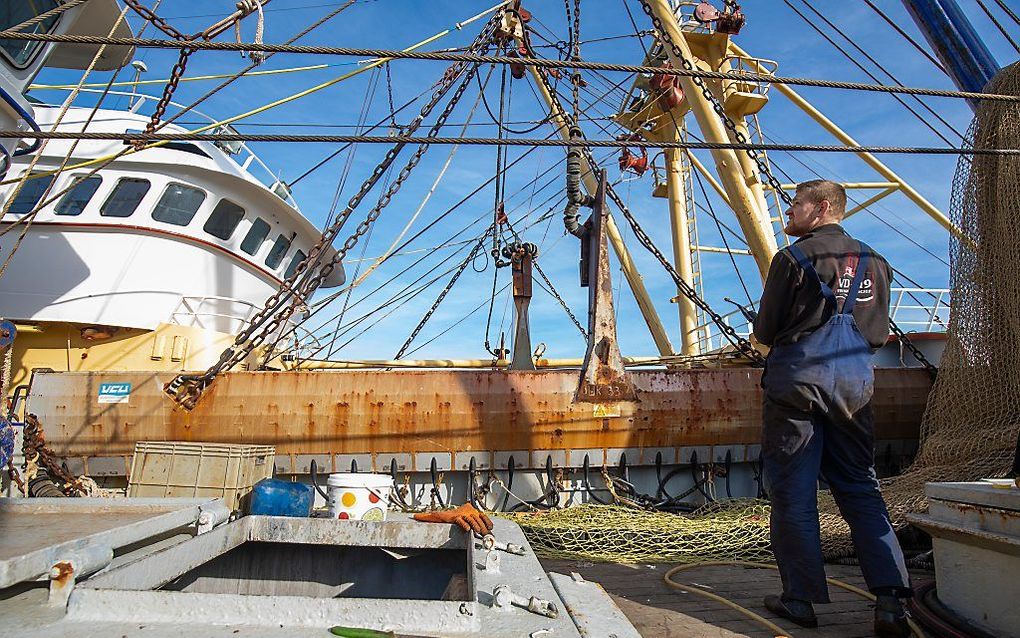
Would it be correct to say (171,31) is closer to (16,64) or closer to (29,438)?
(29,438)

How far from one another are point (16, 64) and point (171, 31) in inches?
192

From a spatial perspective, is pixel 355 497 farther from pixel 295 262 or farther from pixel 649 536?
pixel 295 262

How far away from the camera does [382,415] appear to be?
19.7ft

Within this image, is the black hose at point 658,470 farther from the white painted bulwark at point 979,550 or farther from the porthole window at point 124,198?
the porthole window at point 124,198

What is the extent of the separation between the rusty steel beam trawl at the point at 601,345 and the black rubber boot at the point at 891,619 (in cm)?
370

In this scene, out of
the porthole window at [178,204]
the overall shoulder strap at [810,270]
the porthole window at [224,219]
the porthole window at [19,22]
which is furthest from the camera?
the porthole window at [224,219]

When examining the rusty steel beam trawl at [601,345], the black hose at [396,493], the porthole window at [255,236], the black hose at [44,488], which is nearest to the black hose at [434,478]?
the black hose at [396,493]

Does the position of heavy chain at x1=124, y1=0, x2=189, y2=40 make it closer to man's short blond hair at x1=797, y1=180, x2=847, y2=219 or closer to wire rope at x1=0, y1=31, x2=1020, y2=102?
wire rope at x1=0, y1=31, x2=1020, y2=102

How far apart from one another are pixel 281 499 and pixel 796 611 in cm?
333

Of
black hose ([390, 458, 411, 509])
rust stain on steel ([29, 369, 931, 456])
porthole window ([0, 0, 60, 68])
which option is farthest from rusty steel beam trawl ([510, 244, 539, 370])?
porthole window ([0, 0, 60, 68])

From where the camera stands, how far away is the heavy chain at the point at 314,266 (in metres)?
6.00

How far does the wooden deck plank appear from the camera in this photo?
8.72 feet

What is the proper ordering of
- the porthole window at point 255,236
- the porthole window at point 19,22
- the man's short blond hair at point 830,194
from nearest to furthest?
1. the man's short blond hair at point 830,194
2. the porthole window at point 19,22
3. the porthole window at point 255,236

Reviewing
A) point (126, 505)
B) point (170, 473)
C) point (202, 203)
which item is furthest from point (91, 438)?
point (202, 203)
